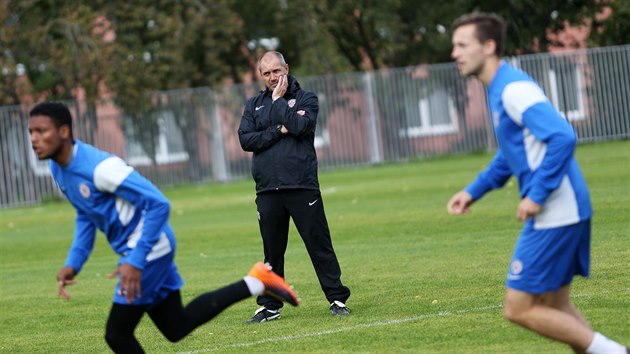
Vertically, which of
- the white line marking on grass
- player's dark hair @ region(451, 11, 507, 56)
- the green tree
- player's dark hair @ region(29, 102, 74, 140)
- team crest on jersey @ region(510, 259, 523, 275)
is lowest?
the white line marking on grass

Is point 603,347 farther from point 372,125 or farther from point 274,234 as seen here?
point 372,125

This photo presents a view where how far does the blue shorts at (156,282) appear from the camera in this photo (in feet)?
24.8

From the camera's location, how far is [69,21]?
37.7 m

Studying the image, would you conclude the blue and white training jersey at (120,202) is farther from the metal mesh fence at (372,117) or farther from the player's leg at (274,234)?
the metal mesh fence at (372,117)

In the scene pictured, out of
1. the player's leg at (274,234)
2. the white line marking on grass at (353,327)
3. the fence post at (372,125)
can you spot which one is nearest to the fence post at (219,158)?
the fence post at (372,125)

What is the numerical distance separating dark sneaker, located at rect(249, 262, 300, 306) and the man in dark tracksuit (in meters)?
2.20

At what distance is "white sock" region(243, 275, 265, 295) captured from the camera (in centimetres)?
838

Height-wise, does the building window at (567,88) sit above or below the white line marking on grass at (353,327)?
above

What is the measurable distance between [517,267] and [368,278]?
647 cm

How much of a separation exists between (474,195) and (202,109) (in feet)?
101

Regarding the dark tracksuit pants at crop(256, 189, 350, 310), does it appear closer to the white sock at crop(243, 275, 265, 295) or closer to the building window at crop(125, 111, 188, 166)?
the white sock at crop(243, 275, 265, 295)

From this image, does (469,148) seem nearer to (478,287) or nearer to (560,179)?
(478,287)

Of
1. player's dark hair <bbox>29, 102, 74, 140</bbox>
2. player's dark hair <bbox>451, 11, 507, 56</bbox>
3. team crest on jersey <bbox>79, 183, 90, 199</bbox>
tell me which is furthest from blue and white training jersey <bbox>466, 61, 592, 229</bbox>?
player's dark hair <bbox>29, 102, 74, 140</bbox>

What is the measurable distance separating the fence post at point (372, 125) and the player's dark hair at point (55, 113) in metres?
30.8
